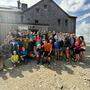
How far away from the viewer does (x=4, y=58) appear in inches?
899

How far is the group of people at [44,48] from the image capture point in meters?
22.0

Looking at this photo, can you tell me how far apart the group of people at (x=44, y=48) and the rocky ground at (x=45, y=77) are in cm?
59

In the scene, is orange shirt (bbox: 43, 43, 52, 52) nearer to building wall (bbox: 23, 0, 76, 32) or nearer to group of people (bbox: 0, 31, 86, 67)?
group of people (bbox: 0, 31, 86, 67)

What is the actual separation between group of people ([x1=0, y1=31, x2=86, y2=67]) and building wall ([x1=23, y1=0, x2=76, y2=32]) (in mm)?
28734

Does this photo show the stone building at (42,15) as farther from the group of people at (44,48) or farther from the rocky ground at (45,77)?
the rocky ground at (45,77)

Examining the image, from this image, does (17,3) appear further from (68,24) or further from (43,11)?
(68,24)

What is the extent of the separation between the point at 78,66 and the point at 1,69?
19.4 feet

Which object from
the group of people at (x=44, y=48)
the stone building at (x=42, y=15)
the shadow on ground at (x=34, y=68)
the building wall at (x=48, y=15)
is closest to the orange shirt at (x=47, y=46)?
the group of people at (x=44, y=48)

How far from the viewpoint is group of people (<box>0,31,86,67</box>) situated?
72.3 ft

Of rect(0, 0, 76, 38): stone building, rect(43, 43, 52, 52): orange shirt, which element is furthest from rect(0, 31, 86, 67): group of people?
rect(0, 0, 76, 38): stone building

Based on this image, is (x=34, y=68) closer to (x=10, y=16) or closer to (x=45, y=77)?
(x=45, y=77)

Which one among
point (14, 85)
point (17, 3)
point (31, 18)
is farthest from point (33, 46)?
point (17, 3)

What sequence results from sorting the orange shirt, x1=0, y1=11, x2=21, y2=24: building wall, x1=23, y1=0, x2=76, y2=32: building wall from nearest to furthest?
the orange shirt → x1=0, y1=11, x2=21, y2=24: building wall → x1=23, y1=0, x2=76, y2=32: building wall

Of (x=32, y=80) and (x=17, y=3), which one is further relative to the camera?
(x=17, y=3)
